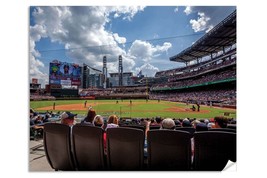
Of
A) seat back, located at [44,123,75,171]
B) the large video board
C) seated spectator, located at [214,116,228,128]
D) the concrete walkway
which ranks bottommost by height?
the concrete walkway

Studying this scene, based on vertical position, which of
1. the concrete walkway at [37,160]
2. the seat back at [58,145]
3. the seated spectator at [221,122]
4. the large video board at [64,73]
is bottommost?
the concrete walkway at [37,160]

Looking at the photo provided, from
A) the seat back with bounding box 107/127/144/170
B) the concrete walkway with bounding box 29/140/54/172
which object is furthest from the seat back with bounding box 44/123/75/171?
the seat back with bounding box 107/127/144/170

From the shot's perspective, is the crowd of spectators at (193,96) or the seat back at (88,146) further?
the crowd of spectators at (193,96)

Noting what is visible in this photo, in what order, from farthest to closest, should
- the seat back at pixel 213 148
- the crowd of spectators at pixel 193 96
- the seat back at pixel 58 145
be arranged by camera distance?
the crowd of spectators at pixel 193 96
the seat back at pixel 58 145
the seat back at pixel 213 148

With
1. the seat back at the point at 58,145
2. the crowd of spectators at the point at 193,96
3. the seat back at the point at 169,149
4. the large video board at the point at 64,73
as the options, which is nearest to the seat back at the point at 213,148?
the seat back at the point at 169,149

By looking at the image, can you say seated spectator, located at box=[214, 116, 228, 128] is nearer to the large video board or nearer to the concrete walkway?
the concrete walkway

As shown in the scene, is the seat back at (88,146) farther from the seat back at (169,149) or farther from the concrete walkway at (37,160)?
the concrete walkway at (37,160)

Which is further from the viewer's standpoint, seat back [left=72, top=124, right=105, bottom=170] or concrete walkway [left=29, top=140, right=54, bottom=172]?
concrete walkway [left=29, top=140, right=54, bottom=172]
